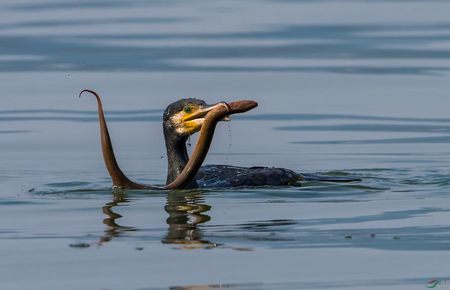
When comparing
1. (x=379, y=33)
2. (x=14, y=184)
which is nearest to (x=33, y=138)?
(x=14, y=184)

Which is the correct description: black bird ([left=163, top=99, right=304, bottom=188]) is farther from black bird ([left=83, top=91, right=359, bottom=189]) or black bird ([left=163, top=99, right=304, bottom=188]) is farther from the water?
the water

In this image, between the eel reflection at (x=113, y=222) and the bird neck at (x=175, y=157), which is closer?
the eel reflection at (x=113, y=222)

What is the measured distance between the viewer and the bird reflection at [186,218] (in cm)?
1124

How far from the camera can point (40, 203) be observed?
1345cm

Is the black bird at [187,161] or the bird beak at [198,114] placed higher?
the bird beak at [198,114]

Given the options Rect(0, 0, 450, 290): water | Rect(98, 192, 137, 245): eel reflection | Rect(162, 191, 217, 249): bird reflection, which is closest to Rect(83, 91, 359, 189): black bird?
Rect(0, 0, 450, 290): water

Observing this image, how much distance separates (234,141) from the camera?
58.2 ft

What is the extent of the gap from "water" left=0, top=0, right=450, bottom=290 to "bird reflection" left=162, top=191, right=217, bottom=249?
0.07 ft

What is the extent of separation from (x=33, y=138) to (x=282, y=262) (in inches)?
298

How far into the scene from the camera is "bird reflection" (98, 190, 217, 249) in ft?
37.0

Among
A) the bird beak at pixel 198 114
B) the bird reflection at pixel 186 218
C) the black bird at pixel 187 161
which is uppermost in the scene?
the bird beak at pixel 198 114

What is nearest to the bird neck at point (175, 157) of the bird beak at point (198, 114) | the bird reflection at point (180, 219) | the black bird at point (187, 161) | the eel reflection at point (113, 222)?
the black bird at point (187, 161)

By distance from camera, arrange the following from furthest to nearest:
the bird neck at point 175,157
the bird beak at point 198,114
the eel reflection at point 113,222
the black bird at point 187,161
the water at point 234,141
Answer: the bird neck at point 175,157
the black bird at point 187,161
the bird beak at point 198,114
the eel reflection at point 113,222
the water at point 234,141

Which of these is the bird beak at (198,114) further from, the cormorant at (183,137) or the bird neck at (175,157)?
the bird neck at (175,157)
